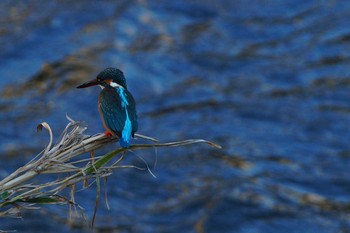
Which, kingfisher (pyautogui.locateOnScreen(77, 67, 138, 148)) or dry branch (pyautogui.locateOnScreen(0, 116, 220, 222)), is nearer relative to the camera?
dry branch (pyautogui.locateOnScreen(0, 116, 220, 222))

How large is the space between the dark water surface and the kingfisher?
2.18 m

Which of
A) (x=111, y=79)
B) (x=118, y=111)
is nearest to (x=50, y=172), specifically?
(x=118, y=111)

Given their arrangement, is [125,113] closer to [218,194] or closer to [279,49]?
[218,194]

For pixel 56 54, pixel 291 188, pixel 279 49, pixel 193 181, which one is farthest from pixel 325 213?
pixel 56 54

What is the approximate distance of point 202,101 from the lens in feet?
26.4

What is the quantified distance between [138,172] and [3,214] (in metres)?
4.72

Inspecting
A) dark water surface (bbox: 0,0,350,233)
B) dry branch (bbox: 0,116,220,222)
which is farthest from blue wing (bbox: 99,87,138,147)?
dark water surface (bbox: 0,0,350,233)

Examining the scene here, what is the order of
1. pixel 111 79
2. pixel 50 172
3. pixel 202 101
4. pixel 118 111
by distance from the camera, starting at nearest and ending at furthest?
pixel 50 172 → pixel 118 111 → pixel 111 79 → pixel 202 101

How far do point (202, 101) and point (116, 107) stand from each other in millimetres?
4560

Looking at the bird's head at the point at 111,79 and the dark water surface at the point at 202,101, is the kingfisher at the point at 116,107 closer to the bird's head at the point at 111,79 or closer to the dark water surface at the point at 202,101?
the bird's head at the point at 111,79

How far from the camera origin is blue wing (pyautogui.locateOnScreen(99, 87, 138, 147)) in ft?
10.8

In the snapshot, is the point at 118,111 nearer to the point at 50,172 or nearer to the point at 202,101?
the point at 50,172

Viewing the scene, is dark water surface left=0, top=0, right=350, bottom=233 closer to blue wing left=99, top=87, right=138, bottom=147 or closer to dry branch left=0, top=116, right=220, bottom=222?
blue wing left=99, top=87, right=138, bottom=147

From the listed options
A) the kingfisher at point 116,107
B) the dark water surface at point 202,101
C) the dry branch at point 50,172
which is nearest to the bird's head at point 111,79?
the kingfisher at point 116,107
